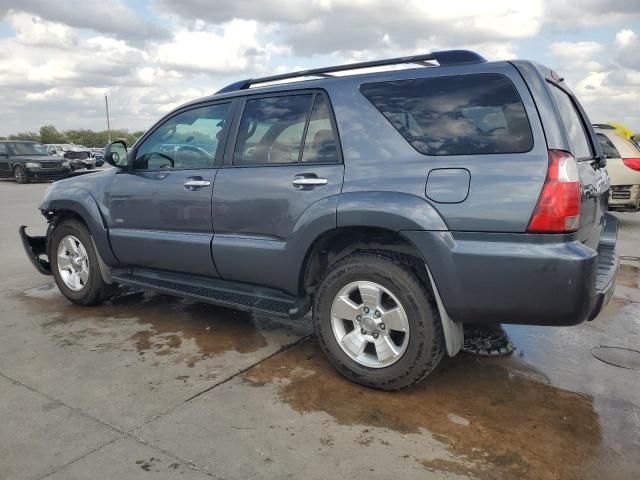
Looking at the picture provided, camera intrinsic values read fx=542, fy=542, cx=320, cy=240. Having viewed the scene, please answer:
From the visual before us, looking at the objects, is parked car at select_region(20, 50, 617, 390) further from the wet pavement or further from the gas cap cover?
the wet pavement

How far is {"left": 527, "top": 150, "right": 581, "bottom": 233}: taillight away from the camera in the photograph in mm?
2652

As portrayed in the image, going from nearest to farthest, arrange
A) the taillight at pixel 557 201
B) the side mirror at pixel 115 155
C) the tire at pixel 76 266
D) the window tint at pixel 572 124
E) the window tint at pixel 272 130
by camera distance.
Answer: the taillight at pixel 557 201, the window tint at pixel 572 124, the window tint at pixel 272 130, the side mirror at pixel 115 155, the tire at pixel 76 266

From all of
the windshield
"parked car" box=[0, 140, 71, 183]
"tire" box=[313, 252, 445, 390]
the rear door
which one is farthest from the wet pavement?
the windshield

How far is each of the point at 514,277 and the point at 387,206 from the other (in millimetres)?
765

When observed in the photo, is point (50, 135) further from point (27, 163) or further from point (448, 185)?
point (448, 185)

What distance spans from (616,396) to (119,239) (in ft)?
12.3

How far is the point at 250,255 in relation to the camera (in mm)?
3643

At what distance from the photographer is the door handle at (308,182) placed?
331 cm

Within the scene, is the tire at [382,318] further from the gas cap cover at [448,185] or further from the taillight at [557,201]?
the taillight at [557,201]

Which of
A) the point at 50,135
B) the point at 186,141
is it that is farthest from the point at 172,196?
the point at 50,135

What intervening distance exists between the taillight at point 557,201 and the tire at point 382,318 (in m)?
0.73

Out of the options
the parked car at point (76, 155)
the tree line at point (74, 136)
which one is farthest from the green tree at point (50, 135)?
the parked car at point (76, 155)

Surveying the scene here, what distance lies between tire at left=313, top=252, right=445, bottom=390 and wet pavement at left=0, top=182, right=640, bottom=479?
0.45ft

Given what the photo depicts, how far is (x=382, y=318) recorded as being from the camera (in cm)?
316
